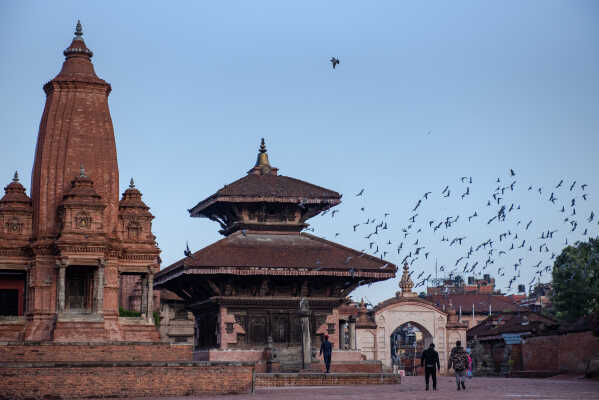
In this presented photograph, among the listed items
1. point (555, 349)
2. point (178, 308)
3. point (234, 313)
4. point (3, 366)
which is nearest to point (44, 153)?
point (234, 313)

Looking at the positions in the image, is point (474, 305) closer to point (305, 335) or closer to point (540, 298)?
point (540, 298)

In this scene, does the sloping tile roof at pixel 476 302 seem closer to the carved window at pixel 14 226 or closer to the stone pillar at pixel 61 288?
the carved window at pixel 14 226

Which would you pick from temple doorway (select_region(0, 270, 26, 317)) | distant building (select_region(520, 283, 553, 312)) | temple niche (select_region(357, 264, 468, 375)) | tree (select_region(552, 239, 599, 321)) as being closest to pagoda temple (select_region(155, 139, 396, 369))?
temple doorway (select_region(0, 270, 26, 317))

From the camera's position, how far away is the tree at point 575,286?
233 ft

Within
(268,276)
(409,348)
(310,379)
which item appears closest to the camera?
(310,379)

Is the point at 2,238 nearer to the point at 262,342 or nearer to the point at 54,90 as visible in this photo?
the point at 54,90

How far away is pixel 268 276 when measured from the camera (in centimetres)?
3903

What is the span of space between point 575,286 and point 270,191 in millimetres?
38103

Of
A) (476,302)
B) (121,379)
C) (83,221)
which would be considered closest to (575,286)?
(476,302)

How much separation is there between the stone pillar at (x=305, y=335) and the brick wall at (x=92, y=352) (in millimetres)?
5213

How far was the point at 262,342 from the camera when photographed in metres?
39.8

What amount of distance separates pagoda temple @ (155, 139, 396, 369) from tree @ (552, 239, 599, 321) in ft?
112

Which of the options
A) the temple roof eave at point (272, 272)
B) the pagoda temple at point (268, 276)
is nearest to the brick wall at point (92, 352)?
the pagoda temple at point (268, 276)

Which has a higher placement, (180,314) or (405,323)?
(180,314)
